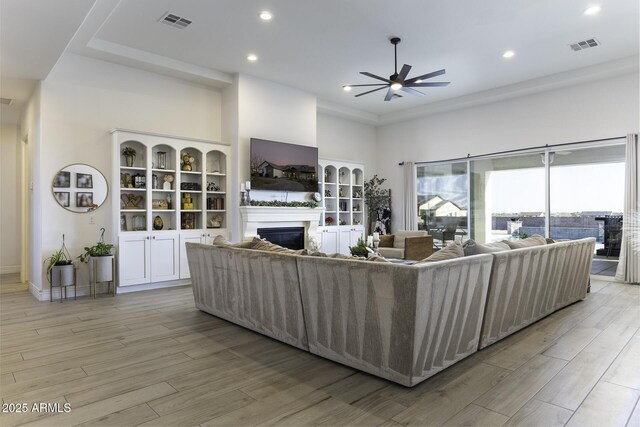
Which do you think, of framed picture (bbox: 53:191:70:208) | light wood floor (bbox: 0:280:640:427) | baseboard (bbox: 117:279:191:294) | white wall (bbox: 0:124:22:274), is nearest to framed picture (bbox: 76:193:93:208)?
framed picture (bbox: 53:191:70:208)

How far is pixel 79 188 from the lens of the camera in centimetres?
557

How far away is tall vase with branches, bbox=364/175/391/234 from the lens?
30.4ft

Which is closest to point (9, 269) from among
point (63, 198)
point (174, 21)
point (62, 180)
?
point (63, 198)

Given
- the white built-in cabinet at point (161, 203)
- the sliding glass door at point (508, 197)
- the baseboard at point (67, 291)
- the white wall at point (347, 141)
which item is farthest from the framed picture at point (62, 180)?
the sliding glass door at point (508, 197)

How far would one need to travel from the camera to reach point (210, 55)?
5.90m

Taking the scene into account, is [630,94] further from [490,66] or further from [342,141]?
[342,141]

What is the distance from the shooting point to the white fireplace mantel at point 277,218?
650 centimetres

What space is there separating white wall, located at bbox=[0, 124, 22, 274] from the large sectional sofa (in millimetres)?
6151

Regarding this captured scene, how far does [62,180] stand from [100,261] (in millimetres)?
1299

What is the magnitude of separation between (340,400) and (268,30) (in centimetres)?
457

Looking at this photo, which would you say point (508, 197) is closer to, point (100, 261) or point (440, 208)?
point (440, 208)

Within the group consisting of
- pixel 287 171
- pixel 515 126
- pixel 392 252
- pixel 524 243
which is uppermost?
pixel 515 126

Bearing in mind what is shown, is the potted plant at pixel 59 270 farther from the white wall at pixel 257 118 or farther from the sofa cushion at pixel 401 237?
the sofa cushion at pixel 401 237

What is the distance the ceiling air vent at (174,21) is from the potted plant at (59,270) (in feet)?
11.2
